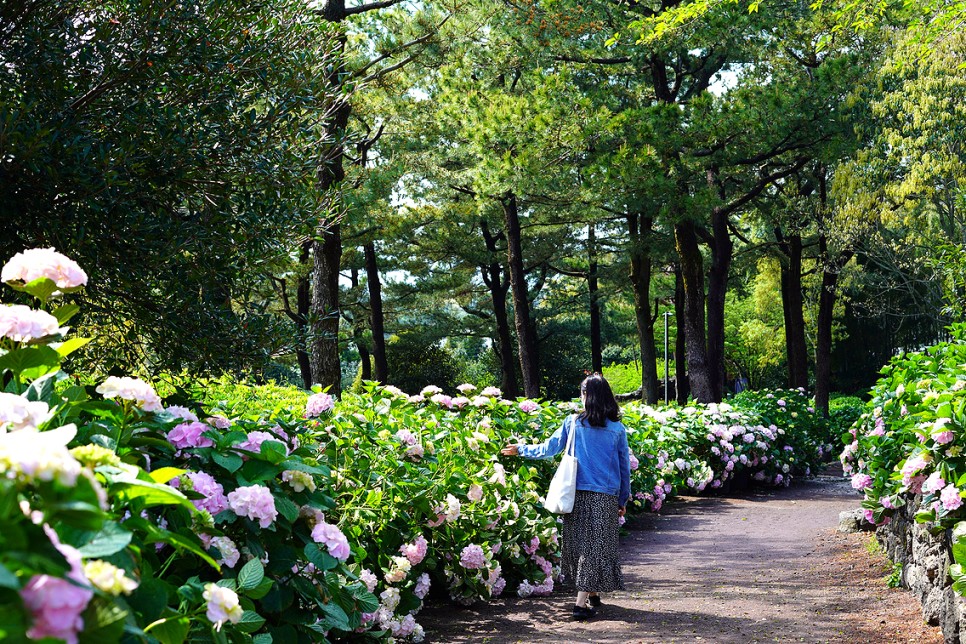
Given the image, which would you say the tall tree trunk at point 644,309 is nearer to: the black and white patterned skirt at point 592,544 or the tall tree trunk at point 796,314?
the tall tree trunk at point 796,314

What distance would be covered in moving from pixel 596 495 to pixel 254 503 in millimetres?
3470

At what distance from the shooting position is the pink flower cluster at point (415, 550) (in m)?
5.02

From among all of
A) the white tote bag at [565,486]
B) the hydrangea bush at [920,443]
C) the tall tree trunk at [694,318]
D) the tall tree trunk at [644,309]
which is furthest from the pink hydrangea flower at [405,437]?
the tall tree trunk at [644,309]

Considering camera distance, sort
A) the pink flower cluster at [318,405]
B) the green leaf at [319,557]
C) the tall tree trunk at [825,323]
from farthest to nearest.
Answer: the tall tree trunk at [825,323] < the pink flower cluster at [318,405] < the green leaf at [319,557]

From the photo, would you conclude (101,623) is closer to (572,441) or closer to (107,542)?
(107,542)

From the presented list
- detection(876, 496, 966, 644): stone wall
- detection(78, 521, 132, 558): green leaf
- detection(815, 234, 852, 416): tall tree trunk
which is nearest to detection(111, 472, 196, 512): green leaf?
detection(78, 521, 132, 558): green leaf

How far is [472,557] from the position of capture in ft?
18.3

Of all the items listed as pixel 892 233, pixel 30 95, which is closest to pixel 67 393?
pixel 30 95

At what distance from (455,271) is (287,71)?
2194 centimetres

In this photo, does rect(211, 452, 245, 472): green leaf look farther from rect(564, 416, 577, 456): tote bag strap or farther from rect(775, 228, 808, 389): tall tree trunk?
rect(775, 228, 808, 389): tall tree trunk

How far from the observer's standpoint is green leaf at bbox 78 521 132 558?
1.36 m

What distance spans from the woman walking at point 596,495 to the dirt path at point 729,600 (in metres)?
0.27

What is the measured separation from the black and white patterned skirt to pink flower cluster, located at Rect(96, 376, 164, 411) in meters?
3.91

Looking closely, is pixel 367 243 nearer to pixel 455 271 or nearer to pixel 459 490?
pixel 455 271
